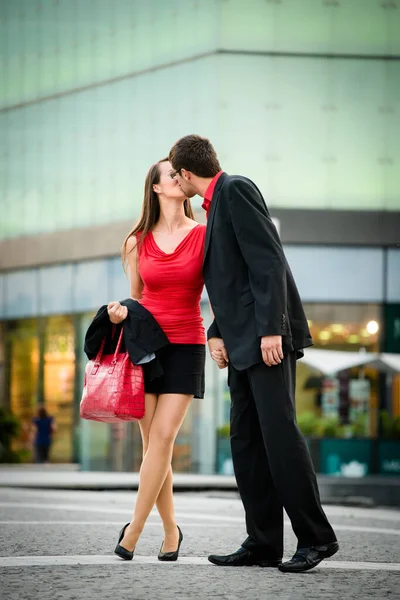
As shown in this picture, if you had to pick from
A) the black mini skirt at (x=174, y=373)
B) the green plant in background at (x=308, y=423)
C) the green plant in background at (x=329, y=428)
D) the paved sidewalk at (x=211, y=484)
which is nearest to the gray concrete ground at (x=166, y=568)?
the black mini skirt at (x=174, y=373)

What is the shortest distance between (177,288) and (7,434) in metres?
23.9

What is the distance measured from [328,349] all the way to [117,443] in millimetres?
5378

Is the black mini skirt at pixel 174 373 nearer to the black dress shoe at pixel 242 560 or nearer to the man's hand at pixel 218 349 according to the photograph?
the man's hand at pixel 218 349

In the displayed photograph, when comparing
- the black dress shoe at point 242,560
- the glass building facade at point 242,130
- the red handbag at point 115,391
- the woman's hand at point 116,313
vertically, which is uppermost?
the glass building facade at point 242,130

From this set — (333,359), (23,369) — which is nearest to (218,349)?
(333,359)

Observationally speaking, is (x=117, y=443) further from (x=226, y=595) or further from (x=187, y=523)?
(x=226, y=595)

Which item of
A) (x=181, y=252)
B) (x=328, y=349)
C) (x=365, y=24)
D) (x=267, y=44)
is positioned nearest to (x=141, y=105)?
(x=267, y=44)

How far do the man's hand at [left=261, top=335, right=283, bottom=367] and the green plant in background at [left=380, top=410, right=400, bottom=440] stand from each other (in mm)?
20146

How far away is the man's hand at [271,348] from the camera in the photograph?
5.74 meters

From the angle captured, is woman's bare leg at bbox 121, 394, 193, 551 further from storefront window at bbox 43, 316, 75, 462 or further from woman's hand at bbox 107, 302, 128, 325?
storefront window at bbox 43, 316, 75, 462

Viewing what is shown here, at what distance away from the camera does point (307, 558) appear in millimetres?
5680

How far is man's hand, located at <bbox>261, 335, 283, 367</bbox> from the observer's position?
574 cm

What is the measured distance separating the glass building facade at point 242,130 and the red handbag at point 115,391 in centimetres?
1893

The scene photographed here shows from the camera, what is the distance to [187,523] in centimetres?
930
